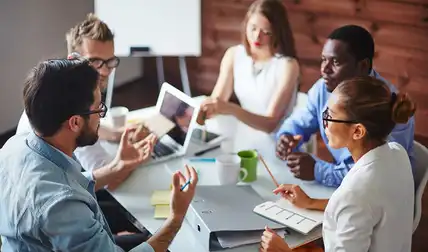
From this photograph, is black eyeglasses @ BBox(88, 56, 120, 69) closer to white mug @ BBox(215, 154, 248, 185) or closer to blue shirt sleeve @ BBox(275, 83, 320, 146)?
white mug @ BBox(215, 154, 248, 185)

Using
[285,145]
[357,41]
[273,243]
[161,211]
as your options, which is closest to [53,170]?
[161,211]

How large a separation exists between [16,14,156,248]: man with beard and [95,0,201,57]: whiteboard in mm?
1473

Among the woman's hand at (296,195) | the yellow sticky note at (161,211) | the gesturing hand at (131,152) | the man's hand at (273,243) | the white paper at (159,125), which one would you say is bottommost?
the yellow sticky note at (161,211)

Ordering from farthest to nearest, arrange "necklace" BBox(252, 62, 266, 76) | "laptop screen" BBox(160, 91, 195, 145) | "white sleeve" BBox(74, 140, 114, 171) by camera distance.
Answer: "necklace" BBox(252, 62, 266, 76)
"laptop screen" BBox(160, 91, 195, 145)
"white sleeve" BBox(74, 140, 114, 171)

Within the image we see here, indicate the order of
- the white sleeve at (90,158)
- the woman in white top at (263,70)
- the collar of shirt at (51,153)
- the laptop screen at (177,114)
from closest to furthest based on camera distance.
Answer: the collar of shirt at (51,153), the white sleeve at (90,158), the laptop screen at (177,114), the woman in white top at (263,70)

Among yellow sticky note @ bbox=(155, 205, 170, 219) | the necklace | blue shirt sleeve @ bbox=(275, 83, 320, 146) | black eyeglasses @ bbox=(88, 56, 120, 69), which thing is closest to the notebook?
yellow sticky note @ bbox=(155, 205, 170, 219)

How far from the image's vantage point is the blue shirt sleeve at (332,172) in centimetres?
196

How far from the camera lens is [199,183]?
6.54ft

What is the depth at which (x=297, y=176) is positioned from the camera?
6.63 ft

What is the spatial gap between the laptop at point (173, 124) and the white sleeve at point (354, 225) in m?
0.81

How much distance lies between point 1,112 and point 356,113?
2.88 meters

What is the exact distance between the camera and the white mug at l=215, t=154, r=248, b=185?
76.8 inches

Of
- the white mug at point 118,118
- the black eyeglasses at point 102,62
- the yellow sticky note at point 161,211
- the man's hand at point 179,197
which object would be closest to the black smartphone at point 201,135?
the white mug at point 118,118

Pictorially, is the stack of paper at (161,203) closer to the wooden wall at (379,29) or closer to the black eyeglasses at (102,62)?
the black eyeglasses at (102,62)
